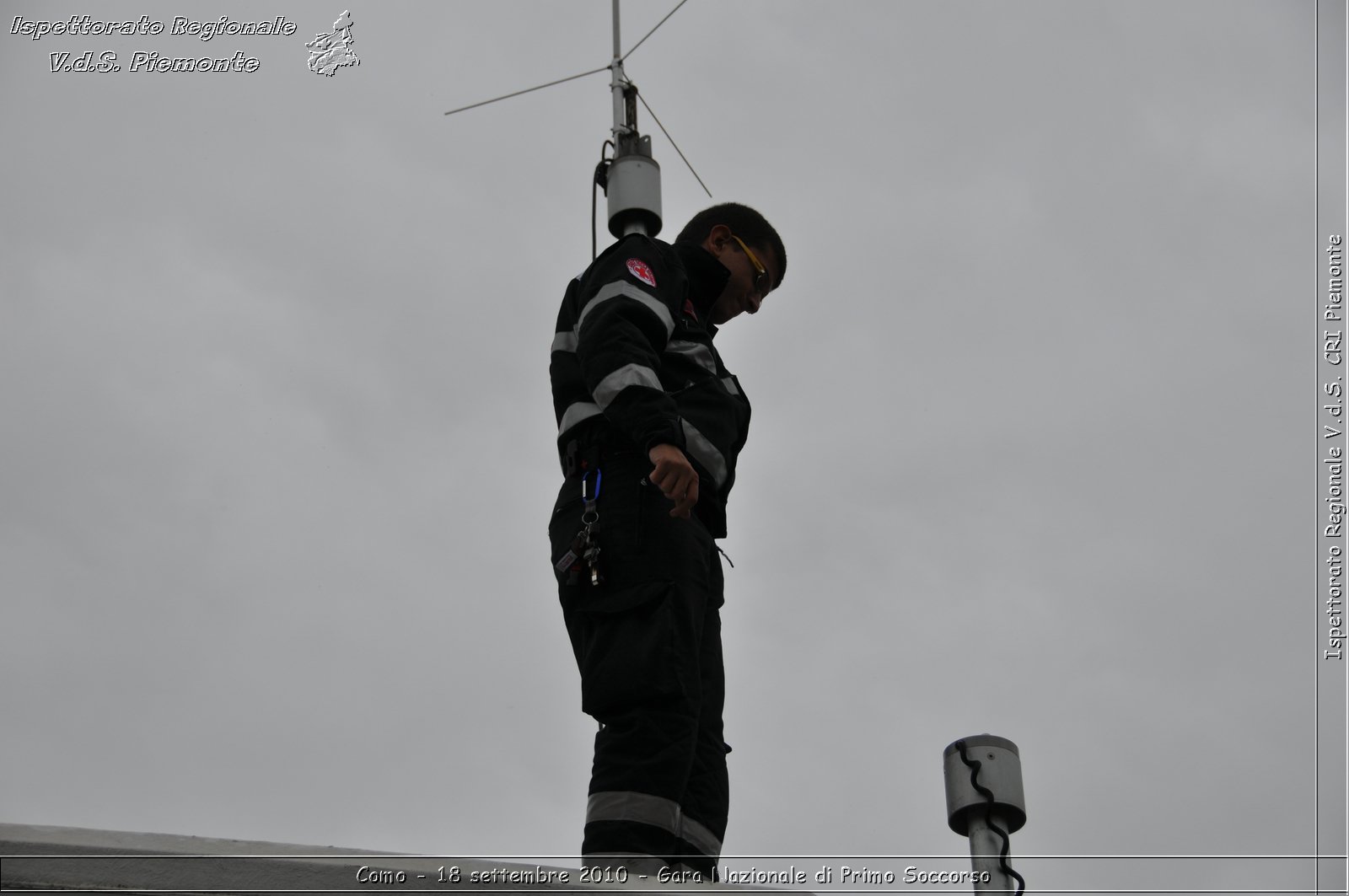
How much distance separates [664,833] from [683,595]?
657 millimetres

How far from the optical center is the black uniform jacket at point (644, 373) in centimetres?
381

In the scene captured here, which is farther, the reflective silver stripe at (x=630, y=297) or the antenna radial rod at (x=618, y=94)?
the antenna radial rod at (x=618, y=94)

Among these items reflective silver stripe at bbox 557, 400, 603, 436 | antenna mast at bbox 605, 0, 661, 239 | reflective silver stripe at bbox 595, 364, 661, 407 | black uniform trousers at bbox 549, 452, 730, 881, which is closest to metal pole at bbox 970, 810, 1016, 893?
black uniform trousers at bbox 549, 452, 730, 881

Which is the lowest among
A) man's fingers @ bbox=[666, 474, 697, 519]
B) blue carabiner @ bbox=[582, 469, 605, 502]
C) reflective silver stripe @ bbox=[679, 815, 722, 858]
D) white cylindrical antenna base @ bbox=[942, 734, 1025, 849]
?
white cylindrical antenna base @ bbox=[942, 734, 1025, 849]

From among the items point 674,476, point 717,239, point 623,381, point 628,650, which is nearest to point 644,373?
point 623,381

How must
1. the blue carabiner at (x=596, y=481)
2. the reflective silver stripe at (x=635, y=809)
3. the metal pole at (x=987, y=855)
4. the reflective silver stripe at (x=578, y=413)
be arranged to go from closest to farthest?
the metal pole at (x=987, y=855), the reflective silver stripe at (x=635, y=809), the blue carabiner at (x=596, y=481), the reflective silver stripe at (x=578, y=413)

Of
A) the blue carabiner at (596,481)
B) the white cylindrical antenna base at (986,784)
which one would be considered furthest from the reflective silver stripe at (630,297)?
the white cylindrical antenna base at (986,784)

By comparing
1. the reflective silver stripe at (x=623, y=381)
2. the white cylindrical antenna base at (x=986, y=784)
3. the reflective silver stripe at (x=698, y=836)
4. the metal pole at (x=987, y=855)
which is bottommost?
the metal pole at (x=987, y=855)

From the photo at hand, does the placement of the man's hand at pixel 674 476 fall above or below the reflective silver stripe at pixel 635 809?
above

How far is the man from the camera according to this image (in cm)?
343

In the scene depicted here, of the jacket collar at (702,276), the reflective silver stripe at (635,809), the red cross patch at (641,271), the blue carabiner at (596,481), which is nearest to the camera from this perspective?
the reflective silver stripe at (635,809)

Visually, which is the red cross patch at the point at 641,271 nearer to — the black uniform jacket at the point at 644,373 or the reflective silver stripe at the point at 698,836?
the black uniform jacket at the point at 644,373

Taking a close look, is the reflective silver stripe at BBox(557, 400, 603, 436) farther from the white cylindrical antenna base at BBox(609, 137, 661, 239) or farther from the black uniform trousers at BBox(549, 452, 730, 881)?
the white cylindrical antenna base at BBox(609, 137, 661, 239)

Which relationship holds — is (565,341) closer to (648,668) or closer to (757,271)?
(757,271)
